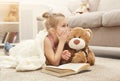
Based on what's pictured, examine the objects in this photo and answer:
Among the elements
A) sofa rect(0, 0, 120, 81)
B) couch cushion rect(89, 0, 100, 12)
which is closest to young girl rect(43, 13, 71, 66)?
sofa rect(0, 0, 120, 81)

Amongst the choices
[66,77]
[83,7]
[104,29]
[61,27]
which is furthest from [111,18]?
[83,7]

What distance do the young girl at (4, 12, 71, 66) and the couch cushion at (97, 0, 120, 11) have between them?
130 cm

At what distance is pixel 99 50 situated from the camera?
6.16 feet

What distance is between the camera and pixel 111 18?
5.77 feet

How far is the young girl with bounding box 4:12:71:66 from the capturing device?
1.29 meters

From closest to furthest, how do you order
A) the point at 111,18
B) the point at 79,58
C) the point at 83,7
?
the point at 79,58
the point at 111,18
the point at 83,7

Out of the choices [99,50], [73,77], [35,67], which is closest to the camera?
[73,77]

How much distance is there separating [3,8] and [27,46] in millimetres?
2017

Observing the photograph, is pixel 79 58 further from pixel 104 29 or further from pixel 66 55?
pixel 104 29

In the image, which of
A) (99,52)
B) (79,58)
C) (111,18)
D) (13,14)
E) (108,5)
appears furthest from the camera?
(13,14)

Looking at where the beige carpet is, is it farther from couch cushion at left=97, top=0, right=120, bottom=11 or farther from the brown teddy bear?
couch cushion at left=97, top=0, right=120, bottom=11

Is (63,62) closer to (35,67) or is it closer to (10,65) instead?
(35,67)

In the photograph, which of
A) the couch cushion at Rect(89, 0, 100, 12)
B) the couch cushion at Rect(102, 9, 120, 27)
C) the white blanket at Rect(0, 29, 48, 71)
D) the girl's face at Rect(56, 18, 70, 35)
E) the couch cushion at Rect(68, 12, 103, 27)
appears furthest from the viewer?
the couch cushion at Rect(89, 0, 100, 12)

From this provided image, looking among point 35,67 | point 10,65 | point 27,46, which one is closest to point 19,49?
point 27,46
